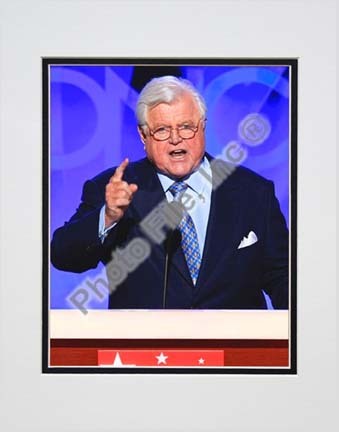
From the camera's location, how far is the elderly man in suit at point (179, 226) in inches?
161

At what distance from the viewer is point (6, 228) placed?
410cm

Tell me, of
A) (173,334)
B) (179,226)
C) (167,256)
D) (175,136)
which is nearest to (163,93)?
(175,136)

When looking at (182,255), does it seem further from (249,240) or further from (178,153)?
(178,153)

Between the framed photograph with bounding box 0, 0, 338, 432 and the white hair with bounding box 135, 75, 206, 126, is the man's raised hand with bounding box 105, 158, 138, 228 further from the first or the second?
the white hair with bounding box 135, 75, 206, 126

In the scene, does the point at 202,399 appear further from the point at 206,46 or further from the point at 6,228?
the point at 206,46

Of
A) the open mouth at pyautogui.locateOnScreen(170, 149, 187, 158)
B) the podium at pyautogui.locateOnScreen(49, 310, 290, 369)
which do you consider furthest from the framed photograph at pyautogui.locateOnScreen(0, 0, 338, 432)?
the open mouth at pyautogui.locateOnScreen(170, 149, 187, 158)

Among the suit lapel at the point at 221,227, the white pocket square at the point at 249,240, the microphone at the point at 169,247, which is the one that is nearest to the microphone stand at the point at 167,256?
the microphone at the point at 169,247

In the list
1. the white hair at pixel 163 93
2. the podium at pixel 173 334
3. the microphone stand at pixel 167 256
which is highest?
the white hair at pixel 163 93

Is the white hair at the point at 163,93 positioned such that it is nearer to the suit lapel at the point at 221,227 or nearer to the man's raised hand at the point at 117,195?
the man's raised hand at the point at 117,195

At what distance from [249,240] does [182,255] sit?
13.1 inches

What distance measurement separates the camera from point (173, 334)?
4.09 m

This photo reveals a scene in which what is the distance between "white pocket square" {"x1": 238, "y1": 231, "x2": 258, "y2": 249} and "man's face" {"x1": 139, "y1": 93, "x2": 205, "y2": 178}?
0.43m

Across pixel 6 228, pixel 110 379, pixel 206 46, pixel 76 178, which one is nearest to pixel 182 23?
pixel 206 46

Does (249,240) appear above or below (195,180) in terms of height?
below
